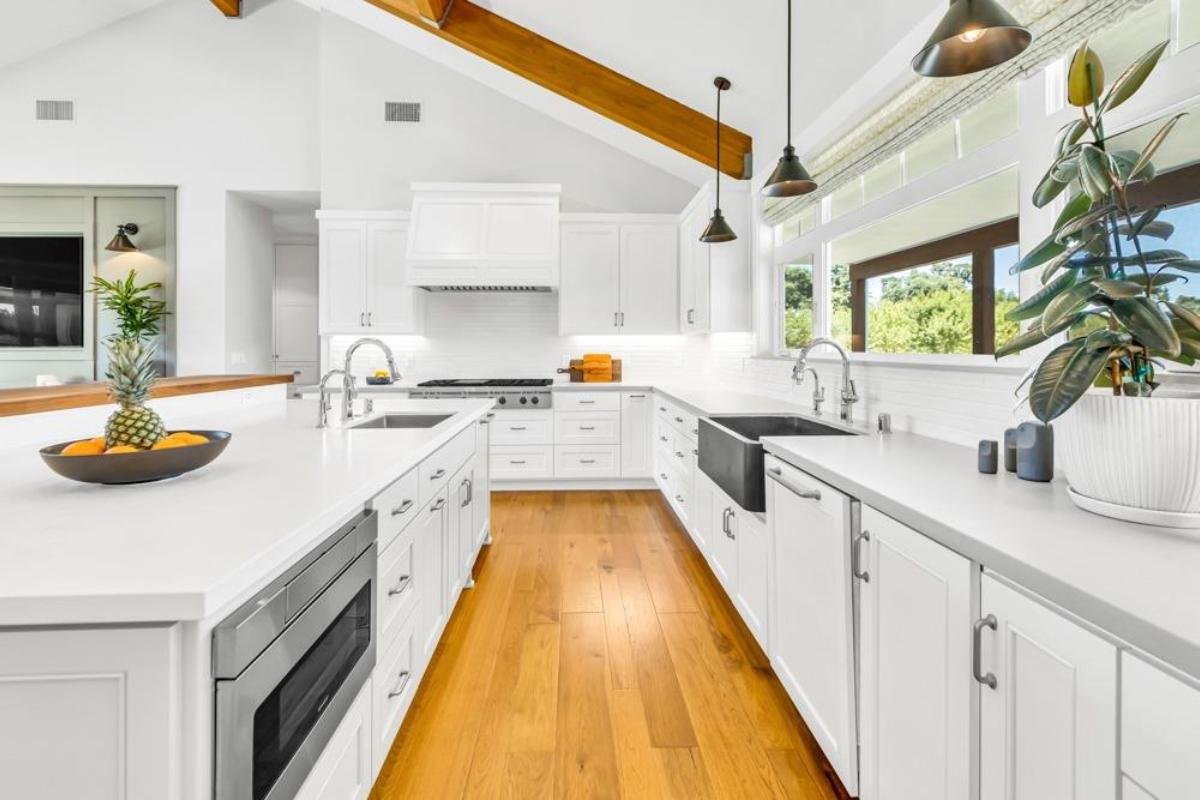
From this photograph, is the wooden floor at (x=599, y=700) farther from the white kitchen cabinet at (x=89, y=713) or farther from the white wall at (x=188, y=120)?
the white wall at (x=188, y=120)

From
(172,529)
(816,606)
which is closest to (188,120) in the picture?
(172,529)

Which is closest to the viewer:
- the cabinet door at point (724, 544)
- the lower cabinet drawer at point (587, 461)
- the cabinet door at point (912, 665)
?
the cabinet door at point (912, 665)

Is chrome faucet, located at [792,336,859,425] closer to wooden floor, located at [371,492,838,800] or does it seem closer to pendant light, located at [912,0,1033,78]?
wooden floor, located at [371,492,838,800]

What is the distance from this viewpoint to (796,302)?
3.77 meters

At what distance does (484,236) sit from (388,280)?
963mm

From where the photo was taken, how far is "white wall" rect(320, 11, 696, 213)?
5.37m

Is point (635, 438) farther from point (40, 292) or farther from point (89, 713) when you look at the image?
point (40, 292)

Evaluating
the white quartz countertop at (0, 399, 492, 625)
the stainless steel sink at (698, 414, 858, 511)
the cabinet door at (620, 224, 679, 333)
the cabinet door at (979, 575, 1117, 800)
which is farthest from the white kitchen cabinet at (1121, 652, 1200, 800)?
the cabinet door at (620, 224, 679, 333)

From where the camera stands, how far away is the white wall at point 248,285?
19.0 feet

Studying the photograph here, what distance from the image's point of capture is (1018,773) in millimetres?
871

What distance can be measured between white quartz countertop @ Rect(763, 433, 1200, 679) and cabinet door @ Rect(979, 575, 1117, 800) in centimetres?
5

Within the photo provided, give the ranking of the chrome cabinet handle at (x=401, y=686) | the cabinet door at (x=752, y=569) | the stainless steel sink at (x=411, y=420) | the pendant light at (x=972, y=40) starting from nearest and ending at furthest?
the pendant light at (x=972, y=40) < the chrome cabinet handle at (x=401, y=686) < the cabinet door at (x=752, y=569) < the stainless steel sink at (x=411, y=420)

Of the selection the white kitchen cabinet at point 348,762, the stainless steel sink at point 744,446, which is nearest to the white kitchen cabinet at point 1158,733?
the white kitchen cabinet at point 348,762

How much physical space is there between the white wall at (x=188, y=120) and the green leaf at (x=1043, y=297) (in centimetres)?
623
